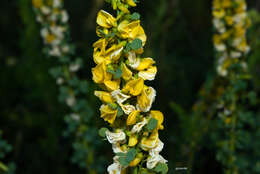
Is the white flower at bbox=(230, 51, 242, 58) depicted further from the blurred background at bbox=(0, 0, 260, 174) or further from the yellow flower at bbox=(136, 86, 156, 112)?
the yellow flower at bbox=(136, 86, 156, 112)

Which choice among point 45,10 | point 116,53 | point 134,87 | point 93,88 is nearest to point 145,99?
point 134,87

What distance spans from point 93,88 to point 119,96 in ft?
5.90

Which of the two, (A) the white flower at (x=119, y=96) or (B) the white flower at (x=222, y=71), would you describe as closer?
(A) the white flower at (x=119, y=96)

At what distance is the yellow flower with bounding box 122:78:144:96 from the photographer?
2.97 feet

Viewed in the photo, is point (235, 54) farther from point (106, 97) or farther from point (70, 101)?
point (106, 97)

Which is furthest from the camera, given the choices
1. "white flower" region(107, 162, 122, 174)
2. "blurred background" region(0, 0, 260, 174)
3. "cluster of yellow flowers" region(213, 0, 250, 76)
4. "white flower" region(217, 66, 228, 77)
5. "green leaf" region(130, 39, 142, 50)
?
"blurred background" region(0, 0, 260, 174)

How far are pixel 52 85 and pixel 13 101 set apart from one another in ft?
1.98

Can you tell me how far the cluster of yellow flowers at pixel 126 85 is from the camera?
3.03 feet

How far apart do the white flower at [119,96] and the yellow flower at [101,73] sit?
46mm

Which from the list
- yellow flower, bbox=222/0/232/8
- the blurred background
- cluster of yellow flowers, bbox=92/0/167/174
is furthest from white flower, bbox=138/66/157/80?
yellow flower, bbox=222/0/232/8

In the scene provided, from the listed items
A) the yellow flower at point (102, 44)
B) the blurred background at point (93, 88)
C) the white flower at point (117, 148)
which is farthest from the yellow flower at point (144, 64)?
the blurred background at point (93, 88)

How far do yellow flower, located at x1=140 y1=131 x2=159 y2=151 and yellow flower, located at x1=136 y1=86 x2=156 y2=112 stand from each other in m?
0.08

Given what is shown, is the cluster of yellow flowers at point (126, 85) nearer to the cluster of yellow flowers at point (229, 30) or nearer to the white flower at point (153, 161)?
the white flower at point (153, 161)

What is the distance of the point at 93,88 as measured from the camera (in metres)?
2.71
